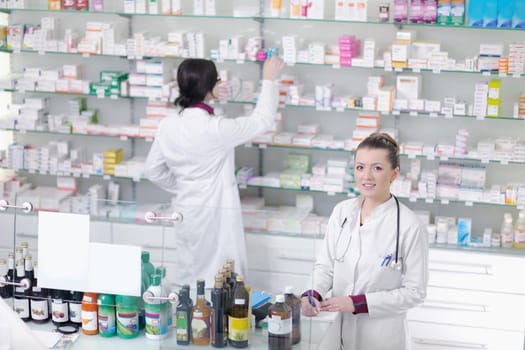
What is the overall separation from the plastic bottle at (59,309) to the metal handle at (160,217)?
472 millimetres

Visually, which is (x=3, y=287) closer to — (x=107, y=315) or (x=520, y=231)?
(x=107, y=315)

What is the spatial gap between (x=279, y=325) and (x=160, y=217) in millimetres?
752

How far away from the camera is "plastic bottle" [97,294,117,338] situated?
3270 mm

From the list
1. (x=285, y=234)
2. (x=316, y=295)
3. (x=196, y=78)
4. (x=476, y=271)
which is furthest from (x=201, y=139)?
(x=476, y=271)

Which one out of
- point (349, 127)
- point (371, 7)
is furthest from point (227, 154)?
point (371, 7)

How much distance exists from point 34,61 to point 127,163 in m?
1.25

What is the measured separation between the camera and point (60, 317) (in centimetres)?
335

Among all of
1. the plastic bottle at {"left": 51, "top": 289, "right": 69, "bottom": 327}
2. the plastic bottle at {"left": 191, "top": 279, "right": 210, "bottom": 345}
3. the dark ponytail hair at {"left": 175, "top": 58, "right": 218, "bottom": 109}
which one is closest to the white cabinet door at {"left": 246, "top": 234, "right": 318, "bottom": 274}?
the plastic bottle at {"left": 191, "top": 279, "right": 210, "bottom": 345}

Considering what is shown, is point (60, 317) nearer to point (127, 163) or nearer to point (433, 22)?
point (127, 163)

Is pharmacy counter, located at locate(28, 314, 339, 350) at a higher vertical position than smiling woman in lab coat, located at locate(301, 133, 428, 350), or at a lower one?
lower

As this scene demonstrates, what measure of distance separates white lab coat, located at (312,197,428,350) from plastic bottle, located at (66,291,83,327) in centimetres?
100

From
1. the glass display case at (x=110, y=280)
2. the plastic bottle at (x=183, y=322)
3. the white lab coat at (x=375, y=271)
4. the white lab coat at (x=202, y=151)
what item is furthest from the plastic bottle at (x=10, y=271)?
the white lab coat at (x=202, y=151)

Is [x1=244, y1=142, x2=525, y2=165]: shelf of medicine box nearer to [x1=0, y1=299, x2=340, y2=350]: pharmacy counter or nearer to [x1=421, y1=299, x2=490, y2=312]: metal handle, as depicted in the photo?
[x1=421, y1=299, x2=490, y2=312]: metal handle

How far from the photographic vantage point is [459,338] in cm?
583
